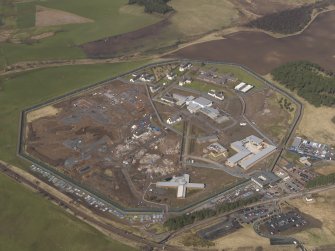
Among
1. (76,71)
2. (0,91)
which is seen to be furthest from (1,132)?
(76,71)

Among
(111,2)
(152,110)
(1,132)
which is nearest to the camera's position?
(1,132)

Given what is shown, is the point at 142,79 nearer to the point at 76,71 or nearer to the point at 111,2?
the point at 76,71

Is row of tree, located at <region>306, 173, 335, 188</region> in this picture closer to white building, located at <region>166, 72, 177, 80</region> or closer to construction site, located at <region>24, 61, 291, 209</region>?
construction site, located at <region>24, 61, 291, 209</region>

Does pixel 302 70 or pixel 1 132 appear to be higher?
pixel 302 70

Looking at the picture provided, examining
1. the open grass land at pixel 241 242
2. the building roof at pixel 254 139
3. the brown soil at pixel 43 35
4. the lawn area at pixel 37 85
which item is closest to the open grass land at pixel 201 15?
the lawn area at pixel 37 85

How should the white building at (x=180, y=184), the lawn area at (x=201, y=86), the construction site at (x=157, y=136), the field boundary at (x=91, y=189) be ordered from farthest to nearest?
the lawn area at (x=201, y=86), the construction site at (x=157, y=136), the white building at (x=180, y=184), the field boundary at (x=91, y=189)

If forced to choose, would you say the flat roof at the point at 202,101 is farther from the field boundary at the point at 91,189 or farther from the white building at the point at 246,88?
the field boundary at the point at 91,189

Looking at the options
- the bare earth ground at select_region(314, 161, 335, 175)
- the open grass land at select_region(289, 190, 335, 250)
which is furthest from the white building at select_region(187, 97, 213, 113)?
the open grass land at select_region(289, 190, 335, 250)
